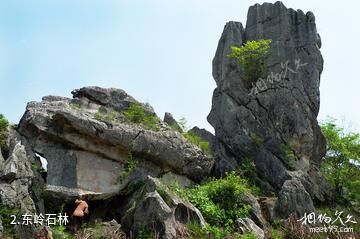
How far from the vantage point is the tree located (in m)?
22.9

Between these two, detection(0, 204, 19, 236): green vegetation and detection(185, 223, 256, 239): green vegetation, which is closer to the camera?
detection(0, 204, 19, 236): green vegetation

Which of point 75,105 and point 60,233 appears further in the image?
point 75,105

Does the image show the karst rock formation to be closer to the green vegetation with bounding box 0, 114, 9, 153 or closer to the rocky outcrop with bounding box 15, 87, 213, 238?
the rocky outcrop with bounding box 15, 87, 213, 238

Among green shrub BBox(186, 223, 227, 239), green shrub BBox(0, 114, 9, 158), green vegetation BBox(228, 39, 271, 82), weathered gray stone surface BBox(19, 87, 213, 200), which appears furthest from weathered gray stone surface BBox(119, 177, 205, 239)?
green vegetation BBox(228, 39, 271, 82)

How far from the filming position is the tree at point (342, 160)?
2289 cm

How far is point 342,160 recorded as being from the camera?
25484mm

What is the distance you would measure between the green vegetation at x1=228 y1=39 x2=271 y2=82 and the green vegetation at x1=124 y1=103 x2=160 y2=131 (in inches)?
247

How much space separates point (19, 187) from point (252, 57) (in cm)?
1265

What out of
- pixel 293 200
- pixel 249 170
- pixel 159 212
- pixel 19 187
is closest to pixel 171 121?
pixel 249 170

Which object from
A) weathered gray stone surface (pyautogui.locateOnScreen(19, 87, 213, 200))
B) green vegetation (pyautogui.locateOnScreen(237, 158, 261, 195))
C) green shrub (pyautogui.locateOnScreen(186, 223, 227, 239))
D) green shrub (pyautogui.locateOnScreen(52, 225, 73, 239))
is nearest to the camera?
green shrub (pyautogui.locateOnScreen(52, 225, 73, 239))

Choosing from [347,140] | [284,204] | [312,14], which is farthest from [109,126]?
[347,140]

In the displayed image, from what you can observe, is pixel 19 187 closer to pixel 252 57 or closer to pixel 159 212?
pixel 159 212

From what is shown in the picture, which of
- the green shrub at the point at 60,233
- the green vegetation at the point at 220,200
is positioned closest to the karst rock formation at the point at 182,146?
the green vegetation at the point at 220,200

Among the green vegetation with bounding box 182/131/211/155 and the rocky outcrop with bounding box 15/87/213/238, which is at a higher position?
the green vegetation with bounding box 182/131/211/155
